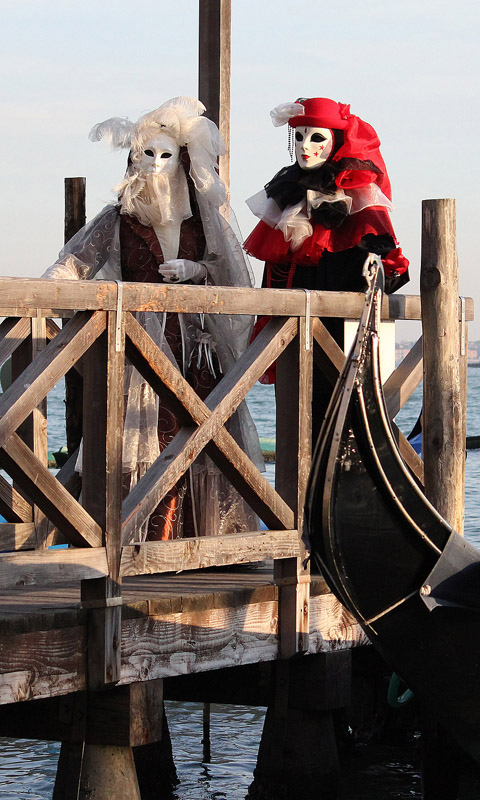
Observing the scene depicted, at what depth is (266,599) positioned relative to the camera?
4.32m

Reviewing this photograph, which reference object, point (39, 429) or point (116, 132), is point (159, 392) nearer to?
point (39, 429)

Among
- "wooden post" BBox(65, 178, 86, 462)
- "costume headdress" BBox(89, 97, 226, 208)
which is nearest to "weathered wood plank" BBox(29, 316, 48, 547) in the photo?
"costume headdress" BBox(89, 97, 226, 208)

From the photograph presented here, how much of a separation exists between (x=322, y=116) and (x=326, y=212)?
14.0 inches

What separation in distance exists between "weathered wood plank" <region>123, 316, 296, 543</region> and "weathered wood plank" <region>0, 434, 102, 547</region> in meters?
0.12

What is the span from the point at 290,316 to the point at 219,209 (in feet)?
3.45

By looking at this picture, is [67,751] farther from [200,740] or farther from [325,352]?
[200,740]

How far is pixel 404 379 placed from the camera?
4719 mm

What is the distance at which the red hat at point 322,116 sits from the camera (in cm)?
492

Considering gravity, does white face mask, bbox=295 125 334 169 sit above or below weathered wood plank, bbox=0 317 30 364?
above

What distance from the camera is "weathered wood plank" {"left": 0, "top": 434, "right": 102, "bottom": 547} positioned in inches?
137

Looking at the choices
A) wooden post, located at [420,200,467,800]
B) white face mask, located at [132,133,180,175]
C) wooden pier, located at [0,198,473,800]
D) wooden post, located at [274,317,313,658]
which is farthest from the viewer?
white face mask, located at [132,133,180,175]

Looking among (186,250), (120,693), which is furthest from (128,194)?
(120,693)

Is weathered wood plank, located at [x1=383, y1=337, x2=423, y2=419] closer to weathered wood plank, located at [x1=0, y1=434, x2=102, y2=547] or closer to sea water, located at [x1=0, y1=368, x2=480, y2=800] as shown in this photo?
weathered wood plank, located at [x1=0, y1=434, x2=102, y2=547]

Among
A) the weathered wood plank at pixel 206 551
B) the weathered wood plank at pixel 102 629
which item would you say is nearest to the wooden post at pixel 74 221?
the weathered wood plank at pixel 206 551
